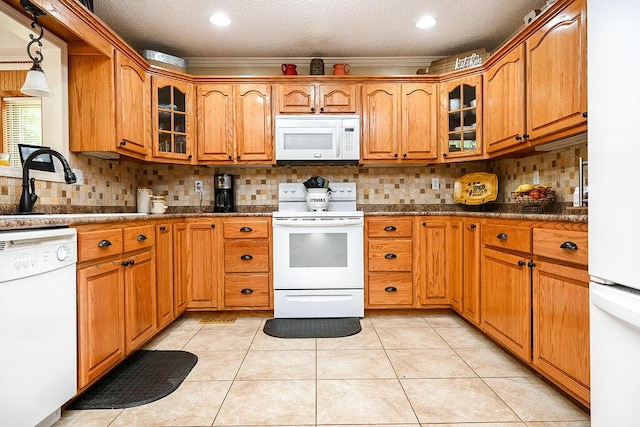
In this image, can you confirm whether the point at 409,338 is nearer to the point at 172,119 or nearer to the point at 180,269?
the point at 180,269

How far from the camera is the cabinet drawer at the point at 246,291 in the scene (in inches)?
116

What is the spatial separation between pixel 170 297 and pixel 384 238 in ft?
5.75

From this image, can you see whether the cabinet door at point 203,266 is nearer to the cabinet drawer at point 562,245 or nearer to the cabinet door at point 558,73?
the cabinet drawer at point 562,245

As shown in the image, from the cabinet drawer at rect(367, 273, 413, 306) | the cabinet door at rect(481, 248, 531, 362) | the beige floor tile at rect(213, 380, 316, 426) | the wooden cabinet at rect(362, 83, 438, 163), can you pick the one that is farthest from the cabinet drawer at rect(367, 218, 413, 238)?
the beige floor tile at rect(213, 380, 316, 426)

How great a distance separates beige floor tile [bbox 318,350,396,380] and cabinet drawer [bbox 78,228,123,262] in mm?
1287

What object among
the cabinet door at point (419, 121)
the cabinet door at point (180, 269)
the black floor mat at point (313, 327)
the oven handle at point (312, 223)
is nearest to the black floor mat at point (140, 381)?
the cabinet door at point (180, 269)

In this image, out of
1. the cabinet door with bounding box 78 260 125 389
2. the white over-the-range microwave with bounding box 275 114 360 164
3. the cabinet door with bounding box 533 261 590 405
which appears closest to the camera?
the cabinet door with bounding box 533 261 590 405

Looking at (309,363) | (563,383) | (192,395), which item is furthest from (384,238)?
(192,395)

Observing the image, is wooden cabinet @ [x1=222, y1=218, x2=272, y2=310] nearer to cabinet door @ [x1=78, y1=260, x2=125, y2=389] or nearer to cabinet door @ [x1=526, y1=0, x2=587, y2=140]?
cabinet door @ [x1=78, y1=260, x2=125, y2=389]

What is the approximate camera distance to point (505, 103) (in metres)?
2.54

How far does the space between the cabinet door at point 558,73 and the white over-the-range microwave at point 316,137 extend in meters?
1.37

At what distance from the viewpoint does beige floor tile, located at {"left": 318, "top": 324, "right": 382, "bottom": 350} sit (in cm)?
232

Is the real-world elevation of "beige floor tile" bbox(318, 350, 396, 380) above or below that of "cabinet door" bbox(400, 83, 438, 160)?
below

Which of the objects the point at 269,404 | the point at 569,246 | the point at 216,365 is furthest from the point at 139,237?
the point at 569,246
